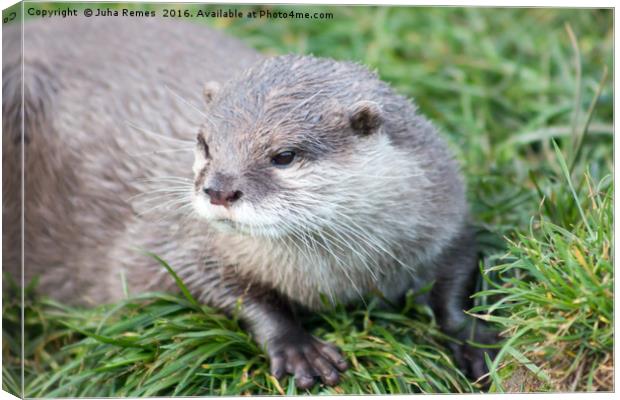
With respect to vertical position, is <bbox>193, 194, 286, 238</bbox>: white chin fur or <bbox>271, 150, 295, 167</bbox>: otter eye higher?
<bbox>271, 150, 295, 167</bbox>: otter eye

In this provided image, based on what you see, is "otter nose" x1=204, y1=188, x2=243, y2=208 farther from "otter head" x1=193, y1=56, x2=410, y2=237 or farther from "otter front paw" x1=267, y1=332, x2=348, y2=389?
"otter front paw" x1=267, y1=332, x2=348, y2=389

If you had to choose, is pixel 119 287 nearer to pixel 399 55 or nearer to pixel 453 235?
pixel 453 235

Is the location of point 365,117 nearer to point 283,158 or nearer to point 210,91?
point 283,158

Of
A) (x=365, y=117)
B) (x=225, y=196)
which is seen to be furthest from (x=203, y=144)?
(x=365, y=117)

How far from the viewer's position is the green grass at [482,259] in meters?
2.87

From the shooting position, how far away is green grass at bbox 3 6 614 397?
2871 millimetres

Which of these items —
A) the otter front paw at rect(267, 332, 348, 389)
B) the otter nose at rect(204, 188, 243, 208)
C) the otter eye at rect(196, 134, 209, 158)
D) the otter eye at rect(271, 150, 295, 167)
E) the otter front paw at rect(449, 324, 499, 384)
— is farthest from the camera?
the otter front paw at rect(449, 324, 499, 384)

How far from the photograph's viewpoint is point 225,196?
2676 mm

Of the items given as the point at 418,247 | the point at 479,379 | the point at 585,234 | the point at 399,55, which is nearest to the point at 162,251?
the point at 418,247

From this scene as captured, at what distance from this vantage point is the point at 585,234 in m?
2.96

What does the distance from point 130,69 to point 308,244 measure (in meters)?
1.18

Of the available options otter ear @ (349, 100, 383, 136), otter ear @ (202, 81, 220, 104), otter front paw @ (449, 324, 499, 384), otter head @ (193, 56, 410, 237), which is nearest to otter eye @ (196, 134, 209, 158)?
otter head @ (193, 56, 410, 237)

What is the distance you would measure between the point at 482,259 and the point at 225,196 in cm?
114

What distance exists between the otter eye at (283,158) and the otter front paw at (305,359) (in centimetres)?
65
